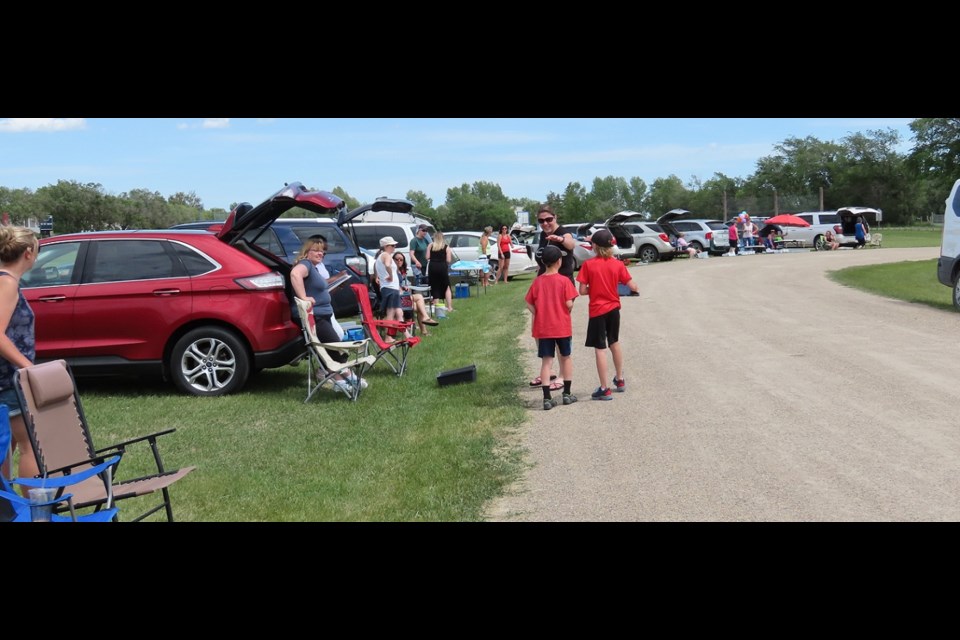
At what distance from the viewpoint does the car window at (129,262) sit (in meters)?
9.20

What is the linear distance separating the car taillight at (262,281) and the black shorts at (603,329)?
10.4ft

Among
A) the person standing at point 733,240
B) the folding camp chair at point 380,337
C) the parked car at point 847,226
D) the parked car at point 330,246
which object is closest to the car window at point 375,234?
the parked car at point 330,246

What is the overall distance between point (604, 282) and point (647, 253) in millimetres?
25695

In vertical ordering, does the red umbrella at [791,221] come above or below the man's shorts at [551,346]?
below

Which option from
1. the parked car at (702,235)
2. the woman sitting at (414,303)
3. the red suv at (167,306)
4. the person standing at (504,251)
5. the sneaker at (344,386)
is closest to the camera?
the sneaker at (344,386)

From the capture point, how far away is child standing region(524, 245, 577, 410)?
8.27 metres

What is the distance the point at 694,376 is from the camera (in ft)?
31.0

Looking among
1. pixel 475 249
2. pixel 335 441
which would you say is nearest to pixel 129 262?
pixel 335 441

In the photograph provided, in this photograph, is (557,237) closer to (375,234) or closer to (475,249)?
(375,234)

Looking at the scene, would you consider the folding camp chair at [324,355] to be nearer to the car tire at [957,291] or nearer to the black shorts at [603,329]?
the black shorts at [603,329]

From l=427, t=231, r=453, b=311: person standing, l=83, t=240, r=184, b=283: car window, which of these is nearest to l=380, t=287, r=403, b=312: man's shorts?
l=427, t=231, r=453, b=311: person standing
